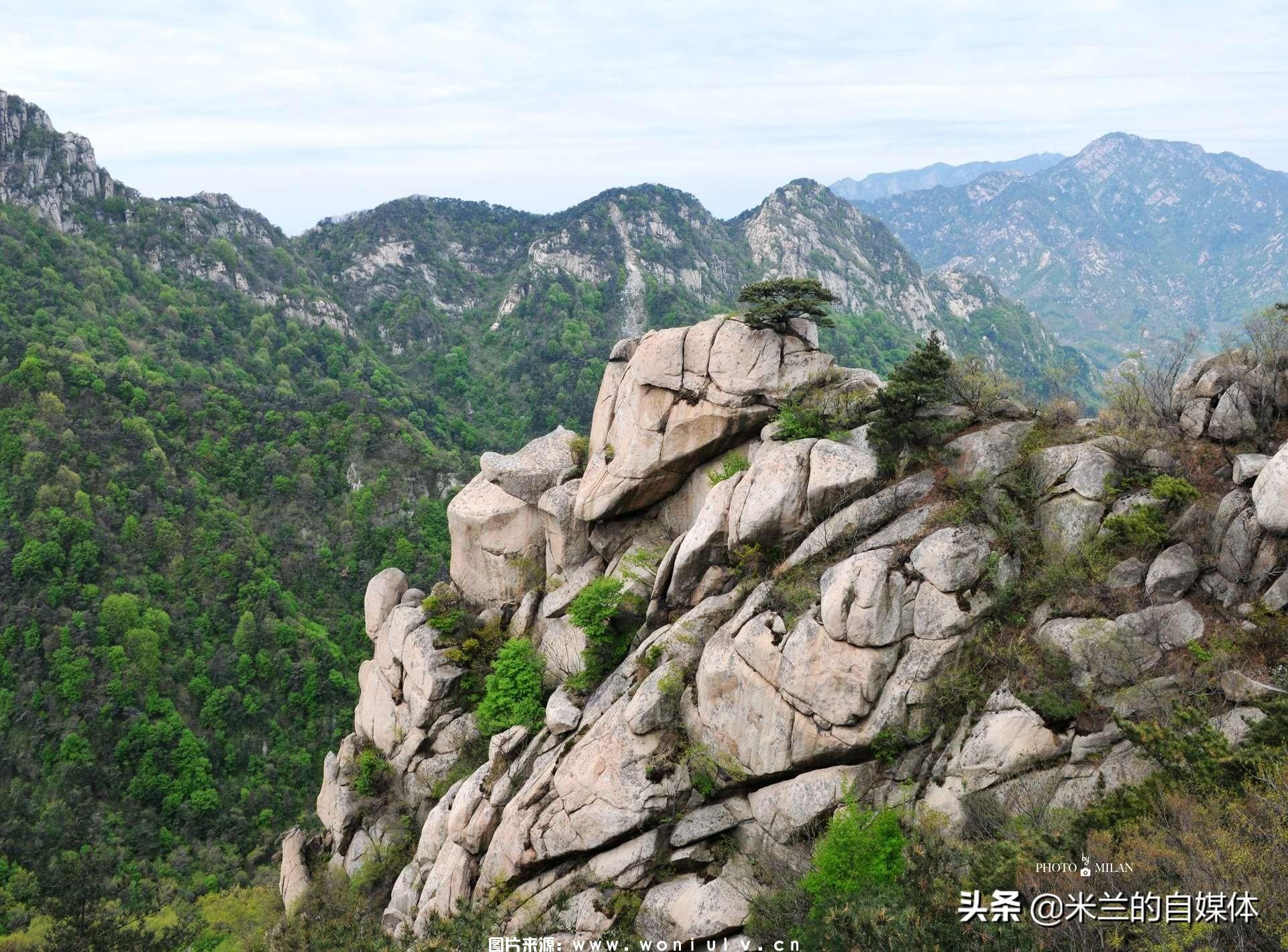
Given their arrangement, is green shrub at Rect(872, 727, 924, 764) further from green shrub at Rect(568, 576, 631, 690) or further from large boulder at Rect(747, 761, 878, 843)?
green shrub at Rect(568, 576, 631, 690)

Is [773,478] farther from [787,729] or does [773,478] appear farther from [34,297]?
[34,297]

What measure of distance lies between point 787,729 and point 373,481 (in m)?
83.9

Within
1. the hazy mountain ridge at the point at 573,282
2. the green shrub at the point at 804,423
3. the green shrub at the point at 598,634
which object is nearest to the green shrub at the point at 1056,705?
the green shrub at the point at 804,423

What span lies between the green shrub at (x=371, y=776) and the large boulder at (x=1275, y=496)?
92.8ft

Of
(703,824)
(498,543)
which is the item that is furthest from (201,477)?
(703,824)

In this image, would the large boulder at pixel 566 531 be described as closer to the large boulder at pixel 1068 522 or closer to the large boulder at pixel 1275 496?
the large boulder at pixel 1068 522

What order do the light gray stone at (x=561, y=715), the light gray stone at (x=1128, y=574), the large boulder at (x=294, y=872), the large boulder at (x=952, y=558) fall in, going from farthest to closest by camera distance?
the large boulder at (x=294, y=872) → the light gray stone at (x=561, y=715) → the large boulder at (x=952, y=558) → the light gray stone at (x=1128, y=574)

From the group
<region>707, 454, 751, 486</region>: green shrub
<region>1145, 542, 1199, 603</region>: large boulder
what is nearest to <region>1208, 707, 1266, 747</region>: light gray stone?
<region>1145, 542, 1199, 603</region>: large boulder

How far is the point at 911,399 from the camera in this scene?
22.5 meters

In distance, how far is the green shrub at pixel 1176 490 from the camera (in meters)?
18.6

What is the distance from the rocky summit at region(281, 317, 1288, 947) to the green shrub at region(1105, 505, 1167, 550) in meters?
0.13

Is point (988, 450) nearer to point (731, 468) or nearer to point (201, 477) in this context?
point (731, 468)

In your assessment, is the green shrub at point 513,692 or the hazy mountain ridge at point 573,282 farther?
the hazy mountain ridge at point 573,282

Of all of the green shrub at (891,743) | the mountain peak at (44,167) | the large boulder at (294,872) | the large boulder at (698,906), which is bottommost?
the large boulder at (294,872)
